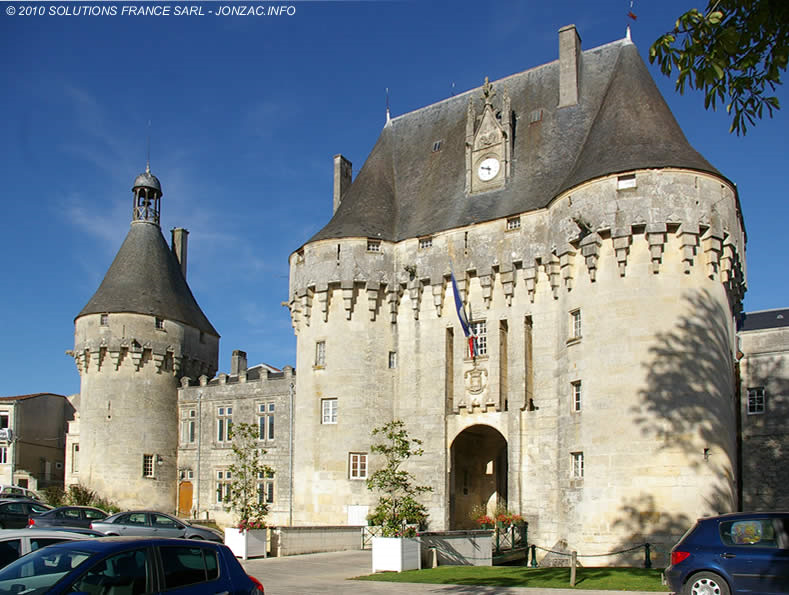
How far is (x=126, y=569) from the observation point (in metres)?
7.90

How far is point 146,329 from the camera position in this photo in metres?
39.4

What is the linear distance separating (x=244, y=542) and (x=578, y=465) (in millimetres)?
9612

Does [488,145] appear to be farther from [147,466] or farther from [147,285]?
[147,466]

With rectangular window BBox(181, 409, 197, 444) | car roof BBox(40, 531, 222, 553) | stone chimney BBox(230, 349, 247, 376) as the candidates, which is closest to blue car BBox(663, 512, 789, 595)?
car roof BBox(40, 531, 222, 553)

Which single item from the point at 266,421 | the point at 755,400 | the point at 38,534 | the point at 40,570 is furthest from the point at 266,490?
the point at 40,570

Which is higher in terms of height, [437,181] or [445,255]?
[437,181]

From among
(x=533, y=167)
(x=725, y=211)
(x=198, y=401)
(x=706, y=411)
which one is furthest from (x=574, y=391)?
(x=198, y=401)

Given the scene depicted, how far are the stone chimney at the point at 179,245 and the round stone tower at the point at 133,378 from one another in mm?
3434

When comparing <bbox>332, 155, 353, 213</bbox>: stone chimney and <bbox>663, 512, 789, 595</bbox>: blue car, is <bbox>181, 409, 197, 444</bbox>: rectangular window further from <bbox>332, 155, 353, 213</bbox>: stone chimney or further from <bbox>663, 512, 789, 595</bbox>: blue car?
<bbox>663, 512, 789, 595</bbox>: blue car

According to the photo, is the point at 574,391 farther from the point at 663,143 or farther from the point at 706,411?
the point at 663,143

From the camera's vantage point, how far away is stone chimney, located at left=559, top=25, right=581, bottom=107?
99.5 ft

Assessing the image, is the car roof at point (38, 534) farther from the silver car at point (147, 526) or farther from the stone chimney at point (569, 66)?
the stone chimney at point (569, 66)

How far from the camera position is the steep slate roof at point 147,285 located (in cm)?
3994

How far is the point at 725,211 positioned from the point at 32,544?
2042cm
